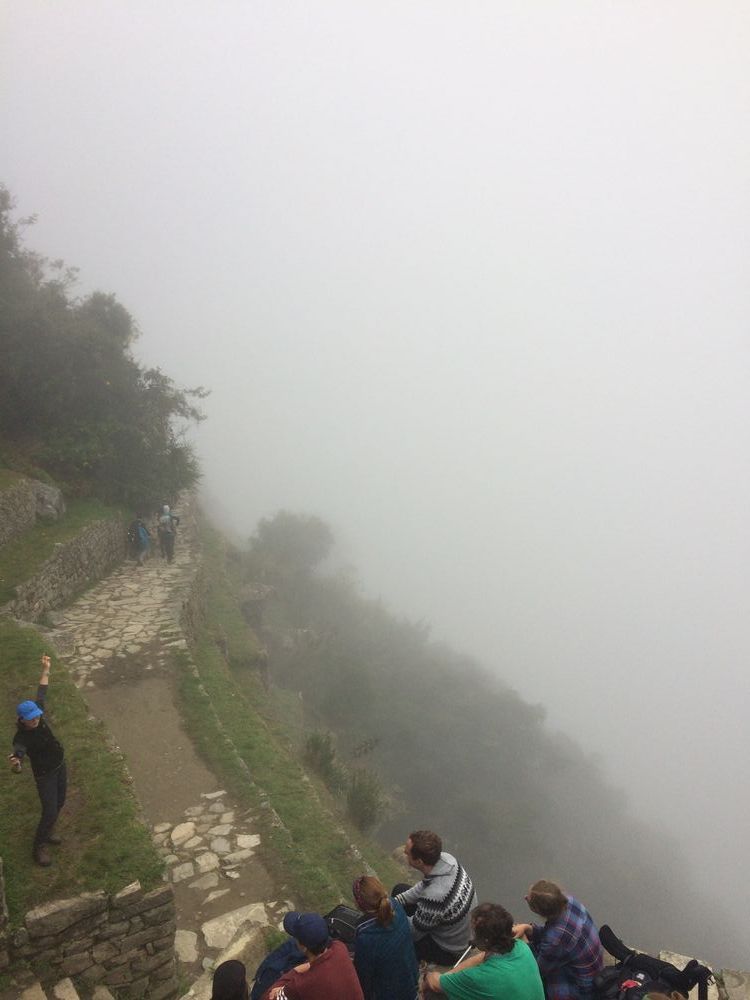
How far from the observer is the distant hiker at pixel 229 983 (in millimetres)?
3684

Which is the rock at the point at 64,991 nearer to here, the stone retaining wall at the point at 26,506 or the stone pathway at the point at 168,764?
the stone pathway at the point at 168,764

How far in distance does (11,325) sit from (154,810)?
16577mm

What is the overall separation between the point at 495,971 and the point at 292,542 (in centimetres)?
3332

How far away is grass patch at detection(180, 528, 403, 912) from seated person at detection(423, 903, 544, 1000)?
3.75m

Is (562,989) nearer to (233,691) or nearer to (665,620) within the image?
(233,691)

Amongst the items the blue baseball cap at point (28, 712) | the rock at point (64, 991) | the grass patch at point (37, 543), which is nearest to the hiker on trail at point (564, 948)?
the rock at point (64, 991)

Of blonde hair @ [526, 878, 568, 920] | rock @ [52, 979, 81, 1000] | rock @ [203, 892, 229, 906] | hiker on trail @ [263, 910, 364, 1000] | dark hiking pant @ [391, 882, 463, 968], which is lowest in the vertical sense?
rock @ [203, 892, 229, 906]

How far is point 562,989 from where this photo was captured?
4.49m

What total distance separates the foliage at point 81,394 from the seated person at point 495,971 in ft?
58.3

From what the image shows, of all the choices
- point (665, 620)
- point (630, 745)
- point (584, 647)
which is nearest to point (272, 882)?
point (630, 745)

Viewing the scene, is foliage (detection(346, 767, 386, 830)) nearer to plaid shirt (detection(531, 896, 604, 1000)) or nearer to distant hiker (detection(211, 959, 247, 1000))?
plaid shirt (detection(531, 896, 604, 1000))

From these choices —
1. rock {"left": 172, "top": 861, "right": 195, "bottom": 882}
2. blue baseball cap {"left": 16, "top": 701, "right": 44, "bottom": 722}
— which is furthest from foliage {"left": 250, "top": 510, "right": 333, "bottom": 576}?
blue baseball cap {"left": 16, "top": 701, "right": 44, "bottom": 722}

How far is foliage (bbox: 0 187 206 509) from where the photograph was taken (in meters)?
18.1

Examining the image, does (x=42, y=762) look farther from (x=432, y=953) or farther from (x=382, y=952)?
Result: (x=432, y=953)
